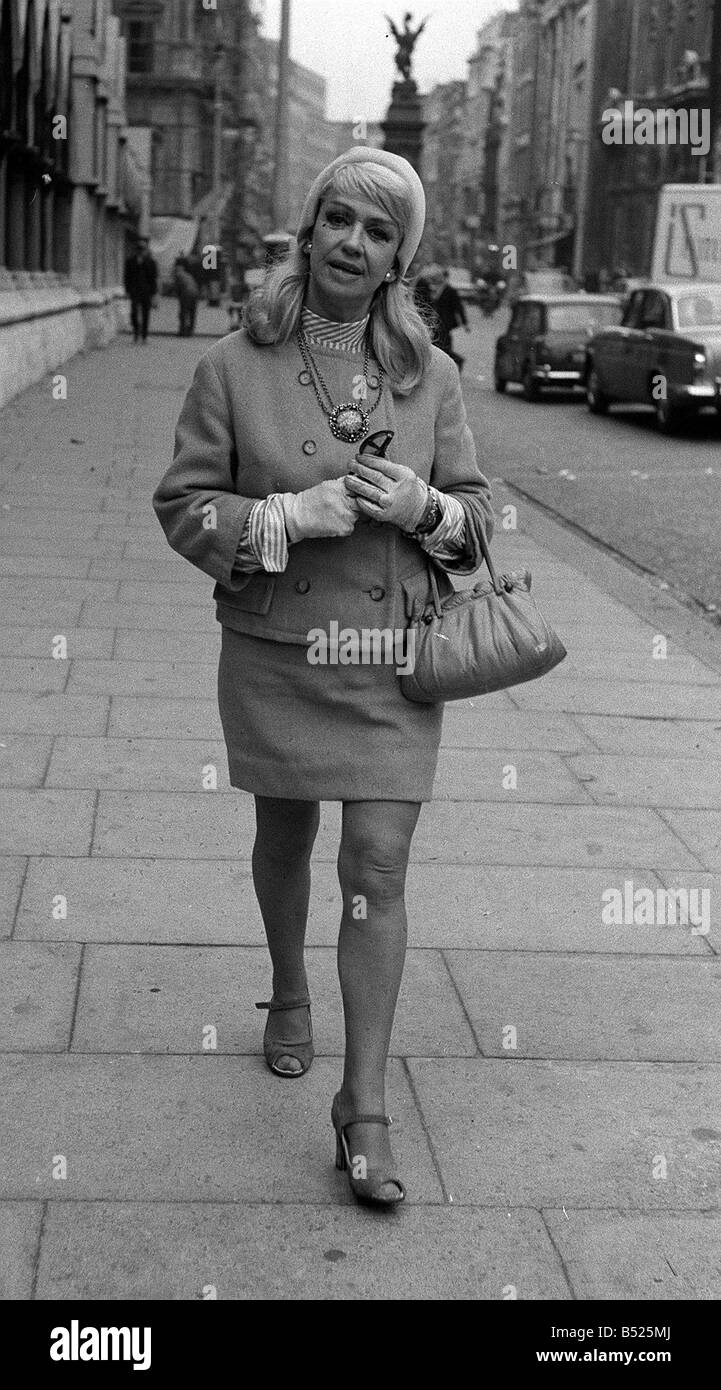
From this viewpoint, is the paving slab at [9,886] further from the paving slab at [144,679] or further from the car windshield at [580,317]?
the car windshield at [580,317]

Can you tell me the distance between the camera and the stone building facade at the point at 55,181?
21422 millimetres

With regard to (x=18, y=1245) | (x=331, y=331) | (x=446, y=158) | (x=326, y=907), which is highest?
(x=446, y=158)

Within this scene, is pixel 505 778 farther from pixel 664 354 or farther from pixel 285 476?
pixel 664 354

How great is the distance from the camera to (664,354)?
67.3ft

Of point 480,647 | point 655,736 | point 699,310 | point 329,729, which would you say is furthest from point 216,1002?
point 699,310

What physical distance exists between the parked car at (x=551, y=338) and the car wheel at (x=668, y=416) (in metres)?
4.52

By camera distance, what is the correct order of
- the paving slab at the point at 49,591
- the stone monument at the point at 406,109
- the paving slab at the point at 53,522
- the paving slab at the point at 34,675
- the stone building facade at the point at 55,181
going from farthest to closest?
the stone monument at the point at 406,109 < the stone building facade at the point at 55,181 < the paving slab at the point at 53,522 < the paving slab at the point at 49,591 < the paving slab at the point at 34,675

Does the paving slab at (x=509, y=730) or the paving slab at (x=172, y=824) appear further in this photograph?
the paving slab at (x=509, y=730)

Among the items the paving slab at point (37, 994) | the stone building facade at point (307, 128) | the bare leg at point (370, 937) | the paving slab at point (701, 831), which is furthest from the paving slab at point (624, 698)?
the stone building facade at point (307, 128)

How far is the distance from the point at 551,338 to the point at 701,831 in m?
20.8

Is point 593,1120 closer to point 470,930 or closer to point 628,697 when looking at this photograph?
point 470,930

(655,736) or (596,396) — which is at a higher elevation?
(655,736)
